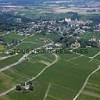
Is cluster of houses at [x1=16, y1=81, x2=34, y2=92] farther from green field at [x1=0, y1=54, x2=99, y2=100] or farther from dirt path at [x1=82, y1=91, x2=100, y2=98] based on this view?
dirt path at [x1=82, y1=91, x2=100, y2=98]

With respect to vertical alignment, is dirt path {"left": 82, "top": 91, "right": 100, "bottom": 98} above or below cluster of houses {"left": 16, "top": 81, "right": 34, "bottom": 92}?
below

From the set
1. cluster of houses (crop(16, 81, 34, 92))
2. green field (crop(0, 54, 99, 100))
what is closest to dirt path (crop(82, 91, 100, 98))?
green field (crop(0, 54, 99, 100))

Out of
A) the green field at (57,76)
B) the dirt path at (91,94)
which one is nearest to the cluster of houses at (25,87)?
the green field at (57,76)

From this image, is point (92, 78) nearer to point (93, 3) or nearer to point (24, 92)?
point (24, 92)

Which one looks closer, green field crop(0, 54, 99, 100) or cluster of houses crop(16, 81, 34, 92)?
green field crop(0, 54, 99, 100)

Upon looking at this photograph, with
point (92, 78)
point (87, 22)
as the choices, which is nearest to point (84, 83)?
point (92, 78)

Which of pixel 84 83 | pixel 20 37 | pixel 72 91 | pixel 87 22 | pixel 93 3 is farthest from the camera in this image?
pixel 93 3

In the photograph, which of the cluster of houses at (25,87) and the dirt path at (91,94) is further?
the cluster of houses at (25,87)

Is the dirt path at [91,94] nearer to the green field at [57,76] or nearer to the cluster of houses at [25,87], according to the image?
the green field at [57,76]

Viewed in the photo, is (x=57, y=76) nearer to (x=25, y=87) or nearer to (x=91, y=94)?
(x=25, y=87)

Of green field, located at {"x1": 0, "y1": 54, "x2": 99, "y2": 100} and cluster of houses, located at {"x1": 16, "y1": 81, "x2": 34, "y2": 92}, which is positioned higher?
cluster of houses, located at {"x1": 16, "y1": 81, "x2": 34, "y2": 92}

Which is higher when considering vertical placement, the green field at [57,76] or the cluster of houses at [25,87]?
the cluster of houses at [25,87]
